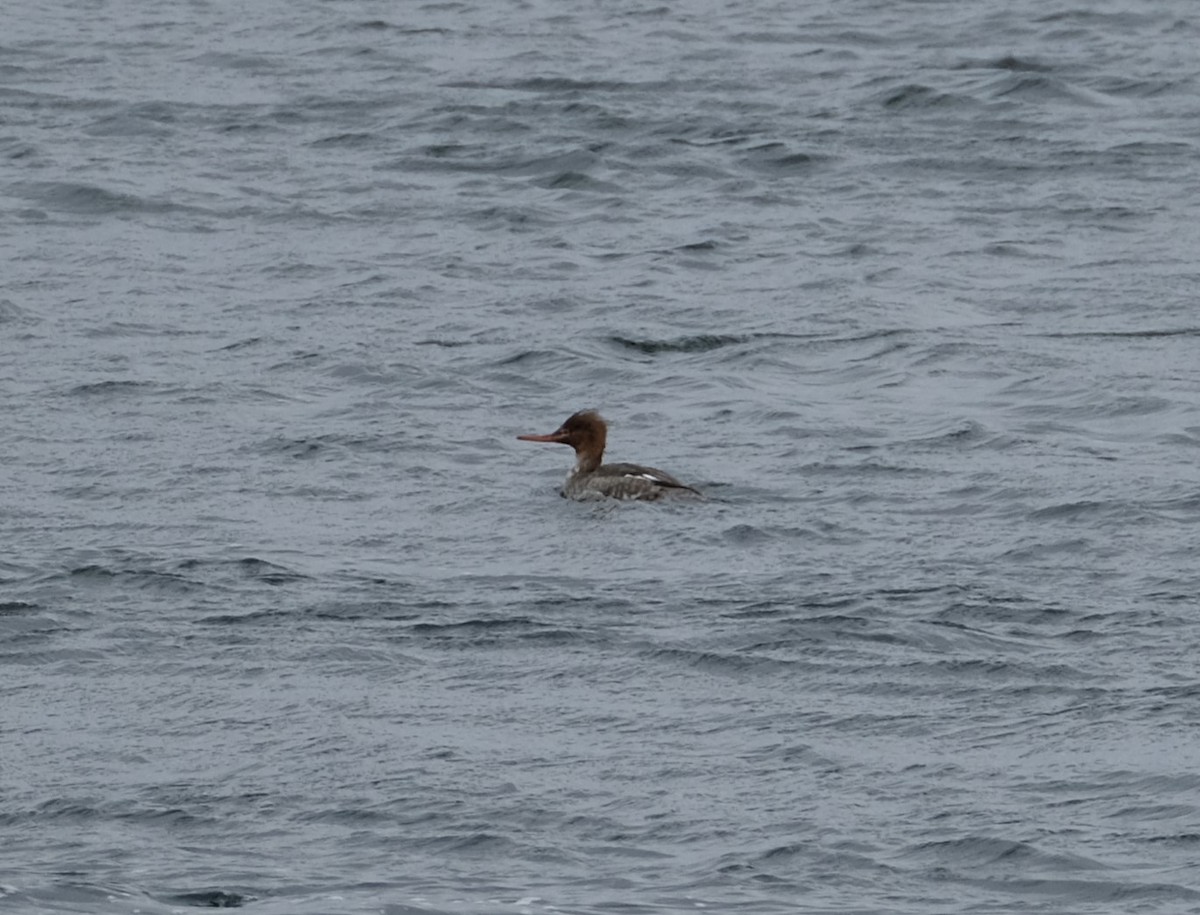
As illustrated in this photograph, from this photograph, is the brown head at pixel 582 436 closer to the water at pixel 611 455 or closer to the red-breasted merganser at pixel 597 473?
the red-breasted merganser at pixel 597 473

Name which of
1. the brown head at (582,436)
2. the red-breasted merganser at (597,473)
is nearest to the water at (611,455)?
the red-breasted merganser at (597,473)

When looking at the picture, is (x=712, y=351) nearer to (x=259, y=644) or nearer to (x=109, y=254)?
(x=109, y=254)

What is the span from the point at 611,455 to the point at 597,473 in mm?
1226

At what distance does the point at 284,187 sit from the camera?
Result: 23.1m

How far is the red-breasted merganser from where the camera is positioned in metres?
15.7

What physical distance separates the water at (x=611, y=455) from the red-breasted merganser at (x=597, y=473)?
0.17 metres

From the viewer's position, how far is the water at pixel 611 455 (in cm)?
1035

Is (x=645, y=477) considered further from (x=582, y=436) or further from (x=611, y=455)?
(x=611, y=455)

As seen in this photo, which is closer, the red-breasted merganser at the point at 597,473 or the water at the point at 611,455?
the water at the point at 611,455

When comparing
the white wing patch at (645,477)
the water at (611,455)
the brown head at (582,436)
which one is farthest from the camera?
the brown head at (582,436)

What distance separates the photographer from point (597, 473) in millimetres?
15953

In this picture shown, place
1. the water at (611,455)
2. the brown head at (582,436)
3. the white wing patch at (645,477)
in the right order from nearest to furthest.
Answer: the water at (611,455) → the white wing patch at (645,477) → the brown head at (582,436)

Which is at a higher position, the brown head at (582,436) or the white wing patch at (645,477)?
the brown head at (582,436)

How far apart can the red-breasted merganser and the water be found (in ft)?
0.57
